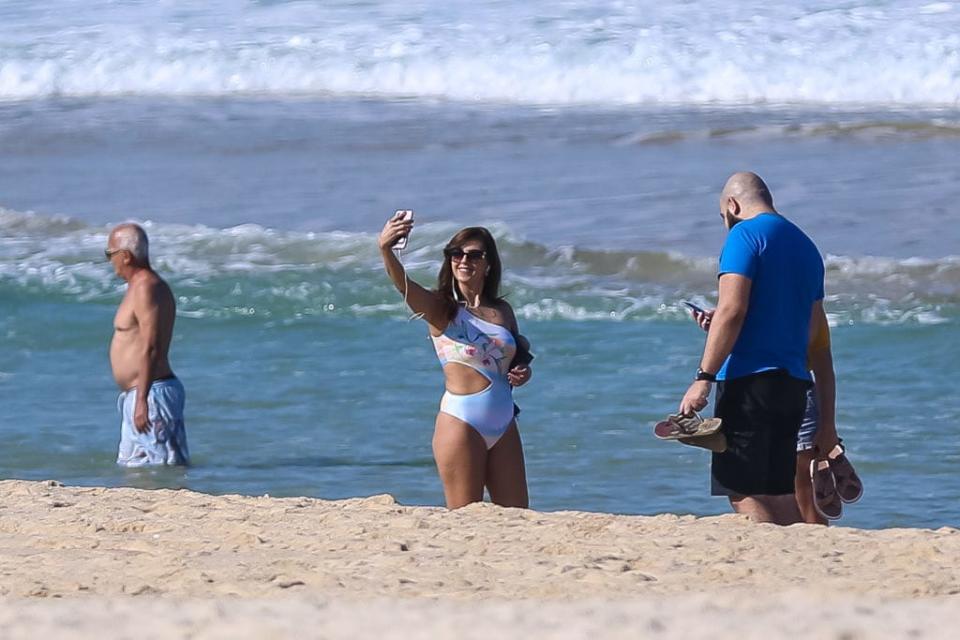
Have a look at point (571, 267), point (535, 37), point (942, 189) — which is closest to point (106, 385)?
point (571, 267)

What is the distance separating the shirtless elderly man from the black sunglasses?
259 centimetres

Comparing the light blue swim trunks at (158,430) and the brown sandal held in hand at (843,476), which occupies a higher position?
the light blue swim trunks at (158,430)

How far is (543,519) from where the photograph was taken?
6281 mm

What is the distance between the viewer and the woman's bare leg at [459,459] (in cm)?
664

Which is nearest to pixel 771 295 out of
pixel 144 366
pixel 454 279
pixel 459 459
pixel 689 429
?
pixel 689 429

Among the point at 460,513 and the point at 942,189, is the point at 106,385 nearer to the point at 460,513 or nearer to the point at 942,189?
the point at 460,513

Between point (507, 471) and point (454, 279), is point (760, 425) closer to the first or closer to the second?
point (507, 471)

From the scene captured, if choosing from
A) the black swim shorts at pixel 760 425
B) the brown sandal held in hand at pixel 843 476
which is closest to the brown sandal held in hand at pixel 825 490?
the brown sandal held in hand at pixel 843 476

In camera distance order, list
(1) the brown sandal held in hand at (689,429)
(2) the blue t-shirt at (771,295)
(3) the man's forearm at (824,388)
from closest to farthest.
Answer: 1. (1) the brown sandal held in hand at (689,429)
2. (2) the blue t-shirt at (771,295)
3. (3) the man's forearm at (824,388)

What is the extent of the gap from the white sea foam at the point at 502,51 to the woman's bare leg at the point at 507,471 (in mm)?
18378

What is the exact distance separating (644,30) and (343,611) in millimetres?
23842

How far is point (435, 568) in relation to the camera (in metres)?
5.39

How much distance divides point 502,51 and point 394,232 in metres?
20.8

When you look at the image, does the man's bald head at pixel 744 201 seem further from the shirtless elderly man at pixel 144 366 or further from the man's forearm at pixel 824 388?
the shirtless elderly man at pixel 144 366
